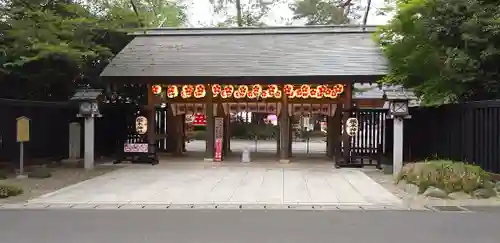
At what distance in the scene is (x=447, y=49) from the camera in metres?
16.5

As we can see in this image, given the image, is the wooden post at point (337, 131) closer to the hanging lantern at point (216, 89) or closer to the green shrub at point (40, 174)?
the hanging lantern at point (216, 89)

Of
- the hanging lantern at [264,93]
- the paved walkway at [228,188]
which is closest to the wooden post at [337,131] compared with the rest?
the paved walkway at [228,188]

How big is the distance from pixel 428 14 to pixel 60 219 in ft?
42.9

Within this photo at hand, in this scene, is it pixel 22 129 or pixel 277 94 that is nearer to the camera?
pixel 22 129

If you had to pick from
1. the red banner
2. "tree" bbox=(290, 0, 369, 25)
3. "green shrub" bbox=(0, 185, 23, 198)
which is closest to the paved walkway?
"green shrub" bbox=(0, 185, 23, 198)

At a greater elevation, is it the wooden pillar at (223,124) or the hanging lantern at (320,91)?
the hanging lantern at (320,91)

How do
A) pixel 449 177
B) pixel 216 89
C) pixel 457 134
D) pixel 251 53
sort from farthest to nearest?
pixel 251 53, pixel 216 89, pixel 457 134, pixel 449 177

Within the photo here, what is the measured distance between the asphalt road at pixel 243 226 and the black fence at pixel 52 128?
24.2 feet

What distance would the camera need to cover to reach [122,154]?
21.0 m

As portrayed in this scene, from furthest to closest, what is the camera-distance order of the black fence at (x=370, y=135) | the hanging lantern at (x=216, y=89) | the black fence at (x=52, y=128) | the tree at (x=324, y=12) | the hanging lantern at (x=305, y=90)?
the tree at (x=324, y=12) < the hanging lantern at (x=216, y=89) < the hanging lantern at (x=305, y=90) < the black fence at (x=370, y=135) < the black fence at (x=52, y=128)

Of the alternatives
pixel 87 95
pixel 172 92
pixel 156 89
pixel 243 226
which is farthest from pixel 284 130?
pixel 243 226

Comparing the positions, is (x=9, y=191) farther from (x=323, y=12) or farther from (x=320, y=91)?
(x=323, y=12)

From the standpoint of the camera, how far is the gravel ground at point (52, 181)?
511 inches

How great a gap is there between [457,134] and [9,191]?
43.4ft
